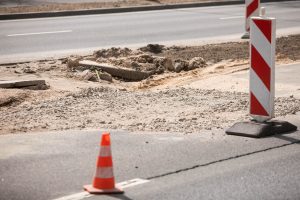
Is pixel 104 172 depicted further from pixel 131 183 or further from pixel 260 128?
pixel 260 128

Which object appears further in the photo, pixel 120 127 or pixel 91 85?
pixel 91 85

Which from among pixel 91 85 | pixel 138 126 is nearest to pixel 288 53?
pixel 91 85

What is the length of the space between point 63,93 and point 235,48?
563 centimetres

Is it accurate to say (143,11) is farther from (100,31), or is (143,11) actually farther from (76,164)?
(76,164)

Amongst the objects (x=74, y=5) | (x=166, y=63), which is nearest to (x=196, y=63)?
(x=166, y=63)

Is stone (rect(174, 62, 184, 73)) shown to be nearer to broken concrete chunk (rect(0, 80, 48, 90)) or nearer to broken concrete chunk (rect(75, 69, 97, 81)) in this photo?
broken concrete chunk (rect(75, 69, 97, 81))

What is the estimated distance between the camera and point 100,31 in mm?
18219

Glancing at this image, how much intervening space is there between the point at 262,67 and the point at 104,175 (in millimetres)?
2791

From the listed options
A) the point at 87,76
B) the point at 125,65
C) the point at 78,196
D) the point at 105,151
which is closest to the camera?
the point at 78,196

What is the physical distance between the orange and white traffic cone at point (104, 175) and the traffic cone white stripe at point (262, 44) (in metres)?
2.68

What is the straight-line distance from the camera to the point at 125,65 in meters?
12.8

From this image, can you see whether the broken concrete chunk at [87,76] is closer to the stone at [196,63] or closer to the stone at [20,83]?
the stone at [20,83]

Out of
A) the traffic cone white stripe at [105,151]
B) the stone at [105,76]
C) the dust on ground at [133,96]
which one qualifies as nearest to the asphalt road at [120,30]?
the dust on ground at [133,96]

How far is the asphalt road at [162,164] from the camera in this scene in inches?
239
